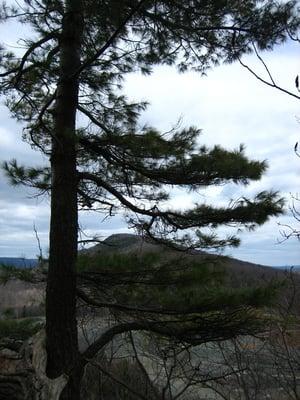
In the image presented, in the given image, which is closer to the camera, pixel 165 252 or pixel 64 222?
pixel 64 222

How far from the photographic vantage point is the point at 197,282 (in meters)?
5.66

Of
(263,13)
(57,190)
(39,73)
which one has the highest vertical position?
(263,13)

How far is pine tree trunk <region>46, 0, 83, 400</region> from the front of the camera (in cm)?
552

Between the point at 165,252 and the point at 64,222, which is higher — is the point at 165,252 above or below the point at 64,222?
below

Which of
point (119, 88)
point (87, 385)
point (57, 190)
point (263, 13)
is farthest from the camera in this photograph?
point (87, 385)

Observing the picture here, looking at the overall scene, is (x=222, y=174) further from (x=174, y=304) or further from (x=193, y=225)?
(x=174, y=304)

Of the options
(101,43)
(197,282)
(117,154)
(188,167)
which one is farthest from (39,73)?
(197,282)

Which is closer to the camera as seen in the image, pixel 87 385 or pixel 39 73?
pixel 39 73

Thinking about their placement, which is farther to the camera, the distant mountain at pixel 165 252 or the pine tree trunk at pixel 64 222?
the distant mountain at pixel 165 252

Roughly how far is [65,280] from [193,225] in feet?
5.01

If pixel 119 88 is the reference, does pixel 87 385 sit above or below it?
below

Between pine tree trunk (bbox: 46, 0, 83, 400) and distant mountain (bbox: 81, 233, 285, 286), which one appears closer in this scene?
pine tree trunk (bbox: 46, 0, 83, 400)

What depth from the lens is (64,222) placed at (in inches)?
226

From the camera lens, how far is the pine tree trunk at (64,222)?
5.52 meters
